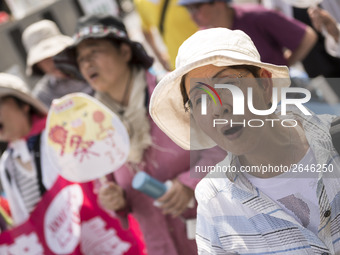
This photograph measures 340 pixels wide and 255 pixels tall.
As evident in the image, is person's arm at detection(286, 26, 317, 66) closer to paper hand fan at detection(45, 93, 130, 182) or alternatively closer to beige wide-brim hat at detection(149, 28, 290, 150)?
paper hand fan at detection(45, 93, 130, 182)

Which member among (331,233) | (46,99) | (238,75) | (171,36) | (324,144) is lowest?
(46,99)

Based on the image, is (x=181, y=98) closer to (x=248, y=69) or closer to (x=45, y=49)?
(x=248, y=69)

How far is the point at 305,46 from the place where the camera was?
2.84 meters

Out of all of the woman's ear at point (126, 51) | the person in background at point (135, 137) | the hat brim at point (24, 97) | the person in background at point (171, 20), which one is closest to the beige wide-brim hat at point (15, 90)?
the hat brim at point (24, 97)

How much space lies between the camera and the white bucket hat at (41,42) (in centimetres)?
374

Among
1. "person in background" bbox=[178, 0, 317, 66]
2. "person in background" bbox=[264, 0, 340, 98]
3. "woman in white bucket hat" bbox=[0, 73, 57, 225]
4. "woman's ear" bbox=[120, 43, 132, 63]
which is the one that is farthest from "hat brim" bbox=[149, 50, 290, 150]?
"person in background" bbox=[264, 0, 340, 98]

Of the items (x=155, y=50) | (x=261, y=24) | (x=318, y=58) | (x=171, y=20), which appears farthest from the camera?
(x=155, y=50)

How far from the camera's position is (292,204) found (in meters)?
1.26

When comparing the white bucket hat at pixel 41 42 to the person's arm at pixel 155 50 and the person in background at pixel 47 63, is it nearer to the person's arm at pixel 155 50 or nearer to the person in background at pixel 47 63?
the person in background at pixel 47 63

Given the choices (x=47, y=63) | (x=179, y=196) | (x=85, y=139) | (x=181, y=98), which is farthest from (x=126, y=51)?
(x=47, y=63)

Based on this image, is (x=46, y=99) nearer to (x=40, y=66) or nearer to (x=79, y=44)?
(x=40, y=66)

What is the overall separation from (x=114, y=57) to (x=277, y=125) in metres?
1.17

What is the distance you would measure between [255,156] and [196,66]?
12.2 inches

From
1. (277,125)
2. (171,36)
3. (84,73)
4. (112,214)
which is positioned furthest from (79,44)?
(277,125)
